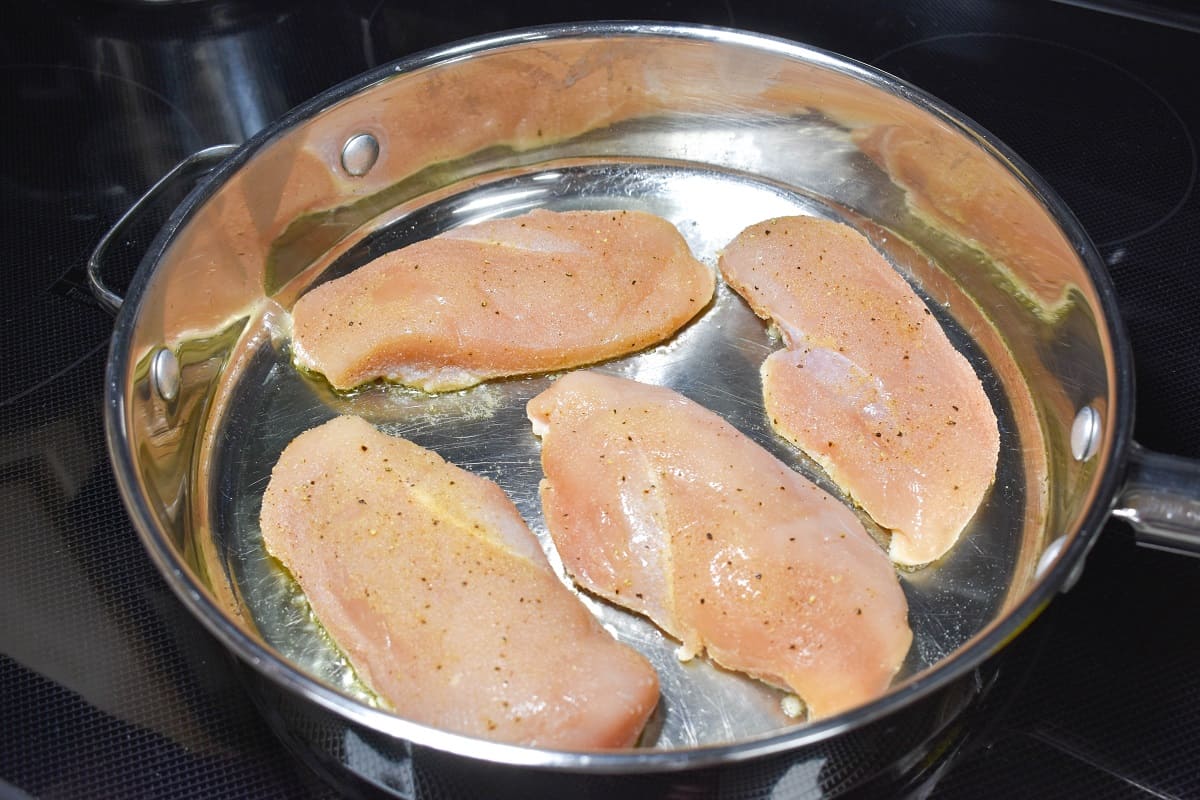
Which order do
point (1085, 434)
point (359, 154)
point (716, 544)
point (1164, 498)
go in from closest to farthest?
point (1164, 498)
point (716, 544)
point (1085, 434)
point (359, 154)

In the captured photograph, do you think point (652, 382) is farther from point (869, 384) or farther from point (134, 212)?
point (134, 212)

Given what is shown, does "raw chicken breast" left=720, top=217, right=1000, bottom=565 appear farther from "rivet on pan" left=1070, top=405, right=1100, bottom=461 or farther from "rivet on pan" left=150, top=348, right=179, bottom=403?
"rivet on pan" left=150, top=348, right=179, bottom=403

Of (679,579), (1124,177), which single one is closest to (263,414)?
(679,579)

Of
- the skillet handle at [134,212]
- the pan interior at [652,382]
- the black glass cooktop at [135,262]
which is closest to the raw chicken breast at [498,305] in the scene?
the pan interior at [652,382]

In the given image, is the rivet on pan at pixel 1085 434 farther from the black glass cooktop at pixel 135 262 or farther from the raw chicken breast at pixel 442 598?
the raw chicken breast at pixel 442 598

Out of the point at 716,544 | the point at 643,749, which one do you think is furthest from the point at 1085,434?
the point at 643,749

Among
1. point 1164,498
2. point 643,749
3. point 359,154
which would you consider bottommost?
point 643,749
